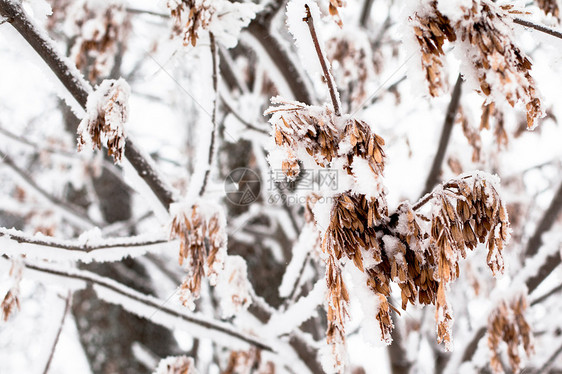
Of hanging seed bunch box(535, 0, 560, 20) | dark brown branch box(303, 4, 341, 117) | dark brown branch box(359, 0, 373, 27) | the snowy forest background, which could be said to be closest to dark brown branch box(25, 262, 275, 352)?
the snowy forest background

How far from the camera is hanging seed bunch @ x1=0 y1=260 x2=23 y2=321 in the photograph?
133 centimetres

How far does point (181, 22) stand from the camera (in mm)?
1369

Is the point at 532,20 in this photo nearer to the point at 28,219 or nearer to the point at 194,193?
the point at 194,193

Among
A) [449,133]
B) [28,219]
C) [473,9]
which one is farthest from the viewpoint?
[28,219]

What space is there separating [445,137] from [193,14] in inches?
50.7

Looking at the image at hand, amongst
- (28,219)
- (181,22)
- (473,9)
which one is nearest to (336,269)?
(473,9)

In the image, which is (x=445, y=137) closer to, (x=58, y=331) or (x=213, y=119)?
(x=213, y=119)

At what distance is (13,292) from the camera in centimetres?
136

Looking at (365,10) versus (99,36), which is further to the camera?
(365,10)

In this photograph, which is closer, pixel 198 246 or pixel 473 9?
pixel 473 9

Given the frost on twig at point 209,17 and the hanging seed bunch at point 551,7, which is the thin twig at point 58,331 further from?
the hanging seed bunch at point 551,7

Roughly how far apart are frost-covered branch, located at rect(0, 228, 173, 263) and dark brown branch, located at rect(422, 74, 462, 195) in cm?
131

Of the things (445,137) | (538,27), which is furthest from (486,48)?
(445,137)

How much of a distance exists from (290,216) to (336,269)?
165 cm
